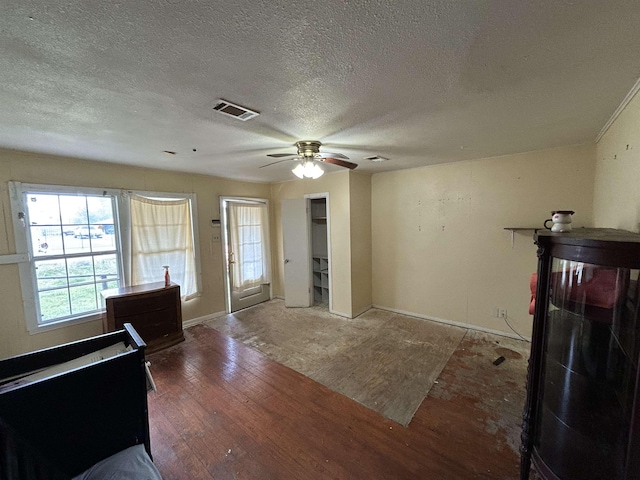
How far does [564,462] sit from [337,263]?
10.7ft

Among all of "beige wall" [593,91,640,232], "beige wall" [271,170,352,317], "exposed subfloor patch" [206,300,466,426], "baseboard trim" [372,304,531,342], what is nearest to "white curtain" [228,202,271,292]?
"exposed subfloor patch" [206,300,466,426]

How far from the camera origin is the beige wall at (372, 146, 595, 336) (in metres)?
3.04

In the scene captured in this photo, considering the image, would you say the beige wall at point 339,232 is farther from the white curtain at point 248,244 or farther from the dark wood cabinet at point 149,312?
the dark wood cabinet at point 149,312

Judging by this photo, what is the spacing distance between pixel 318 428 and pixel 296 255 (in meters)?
3.08

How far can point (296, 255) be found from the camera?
15.8ft

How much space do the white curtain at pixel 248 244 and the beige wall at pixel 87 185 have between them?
0.95 feet

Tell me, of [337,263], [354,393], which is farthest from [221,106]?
[337,263]

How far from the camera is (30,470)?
1.05 metres

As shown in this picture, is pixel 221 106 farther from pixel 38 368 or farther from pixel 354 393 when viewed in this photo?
pixel 354 393

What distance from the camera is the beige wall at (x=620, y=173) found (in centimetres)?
164

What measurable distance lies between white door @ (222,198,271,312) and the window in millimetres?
1304

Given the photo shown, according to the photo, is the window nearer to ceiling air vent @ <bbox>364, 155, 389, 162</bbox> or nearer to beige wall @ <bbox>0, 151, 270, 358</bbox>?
beige wall @ <bbox>0, 151, 270, 358</bbox>

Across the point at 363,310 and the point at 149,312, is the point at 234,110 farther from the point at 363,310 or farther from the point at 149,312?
the point at 363,310

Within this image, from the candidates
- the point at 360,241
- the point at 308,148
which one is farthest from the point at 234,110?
the point at 360,241
